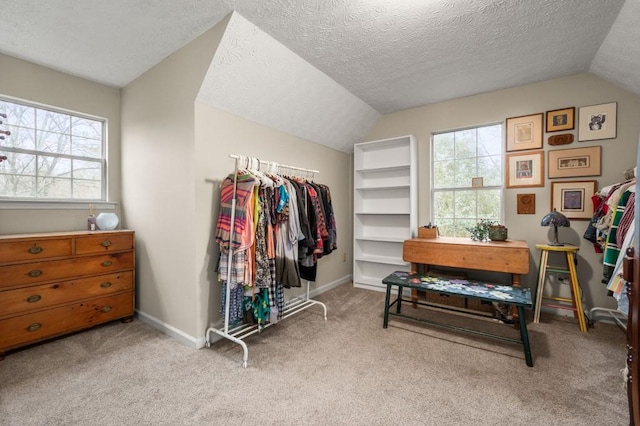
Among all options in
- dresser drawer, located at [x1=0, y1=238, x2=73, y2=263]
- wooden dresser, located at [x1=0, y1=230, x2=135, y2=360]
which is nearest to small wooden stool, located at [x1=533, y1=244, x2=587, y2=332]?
wooden dresser, located at [x1=0, y1=230, x2=135, y2=360]

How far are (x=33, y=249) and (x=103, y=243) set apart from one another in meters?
0.46

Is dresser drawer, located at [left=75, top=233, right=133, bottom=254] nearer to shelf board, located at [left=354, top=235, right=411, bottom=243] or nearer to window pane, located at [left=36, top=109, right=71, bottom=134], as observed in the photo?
window pane, located at [left=36, top=109, right=71, bottom=134]

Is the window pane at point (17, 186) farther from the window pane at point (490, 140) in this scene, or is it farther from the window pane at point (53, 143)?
the window pane at point (490, 140)

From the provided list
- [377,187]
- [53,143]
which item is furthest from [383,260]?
[53,143]

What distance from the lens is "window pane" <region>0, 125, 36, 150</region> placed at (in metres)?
2.44

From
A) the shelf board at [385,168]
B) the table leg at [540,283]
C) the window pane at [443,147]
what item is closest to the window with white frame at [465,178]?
the window pane at [443,147]

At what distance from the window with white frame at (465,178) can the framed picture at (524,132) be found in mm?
124

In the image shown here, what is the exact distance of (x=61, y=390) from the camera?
172 centimetres

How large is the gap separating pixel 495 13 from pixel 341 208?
2743mm

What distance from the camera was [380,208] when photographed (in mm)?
4031

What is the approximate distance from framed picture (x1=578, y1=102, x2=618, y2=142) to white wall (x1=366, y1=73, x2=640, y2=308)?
1.9 inches

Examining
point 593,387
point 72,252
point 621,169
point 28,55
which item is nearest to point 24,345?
point 72,252

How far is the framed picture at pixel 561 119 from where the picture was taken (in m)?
2.83

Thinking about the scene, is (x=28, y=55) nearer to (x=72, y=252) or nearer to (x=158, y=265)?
(x=72, y=252)
